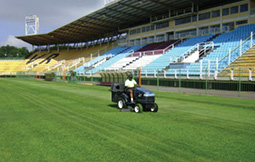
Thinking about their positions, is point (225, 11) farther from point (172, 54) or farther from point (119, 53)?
point (119, 53)

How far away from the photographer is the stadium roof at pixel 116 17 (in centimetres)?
3444

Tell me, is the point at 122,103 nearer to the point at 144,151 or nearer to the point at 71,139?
the point at 71,139

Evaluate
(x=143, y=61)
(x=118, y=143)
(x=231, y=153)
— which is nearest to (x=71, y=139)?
(x=118, y=143)

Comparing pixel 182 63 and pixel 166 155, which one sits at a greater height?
pixel 182 63

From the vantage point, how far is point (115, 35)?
5591 centimetres

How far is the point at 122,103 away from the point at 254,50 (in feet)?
54.8

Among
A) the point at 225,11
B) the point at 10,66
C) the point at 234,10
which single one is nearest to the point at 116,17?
the point at 225,11

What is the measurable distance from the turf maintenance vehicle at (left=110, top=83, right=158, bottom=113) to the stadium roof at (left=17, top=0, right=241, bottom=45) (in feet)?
88.0

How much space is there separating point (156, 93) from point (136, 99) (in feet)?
30.6

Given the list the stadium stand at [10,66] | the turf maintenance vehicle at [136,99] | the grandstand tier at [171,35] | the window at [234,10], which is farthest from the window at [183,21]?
the stadium stand at [10,66]

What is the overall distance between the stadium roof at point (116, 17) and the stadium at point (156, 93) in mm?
181

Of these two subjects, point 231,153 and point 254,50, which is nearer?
point 231,153

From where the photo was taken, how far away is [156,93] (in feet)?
60.0

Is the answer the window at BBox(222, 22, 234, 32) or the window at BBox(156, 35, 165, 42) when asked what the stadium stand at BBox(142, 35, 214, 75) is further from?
the window at BBox(156, 35, 165, 42)
